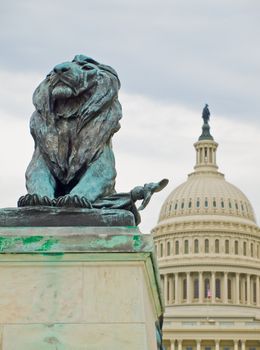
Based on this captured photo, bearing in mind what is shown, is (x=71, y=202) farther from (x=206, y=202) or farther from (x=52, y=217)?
(x=206, y=202)

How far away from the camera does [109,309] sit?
5402 millimetres

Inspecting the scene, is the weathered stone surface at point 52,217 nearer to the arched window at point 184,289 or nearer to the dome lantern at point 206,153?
the arched window at point 184,289

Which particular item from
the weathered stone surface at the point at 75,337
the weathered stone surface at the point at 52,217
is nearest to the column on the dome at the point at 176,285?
the weathered stone surface at the point at 52,217

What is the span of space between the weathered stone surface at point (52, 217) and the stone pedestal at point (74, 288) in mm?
95

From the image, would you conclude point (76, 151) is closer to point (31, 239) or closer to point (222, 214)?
point (31, 239)

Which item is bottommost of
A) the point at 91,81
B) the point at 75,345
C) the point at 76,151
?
the point at 75,345

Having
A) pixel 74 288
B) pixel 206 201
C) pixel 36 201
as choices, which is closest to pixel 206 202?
pixel 206 201

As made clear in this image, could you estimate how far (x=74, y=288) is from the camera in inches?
215

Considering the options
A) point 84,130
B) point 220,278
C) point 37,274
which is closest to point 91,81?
point 84,130

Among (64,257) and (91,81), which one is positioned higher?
(91,81)

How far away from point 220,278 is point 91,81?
356ft

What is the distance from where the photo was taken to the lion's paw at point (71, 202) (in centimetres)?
579

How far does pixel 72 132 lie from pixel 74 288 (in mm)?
1085

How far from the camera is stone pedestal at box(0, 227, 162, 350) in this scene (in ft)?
17.6
